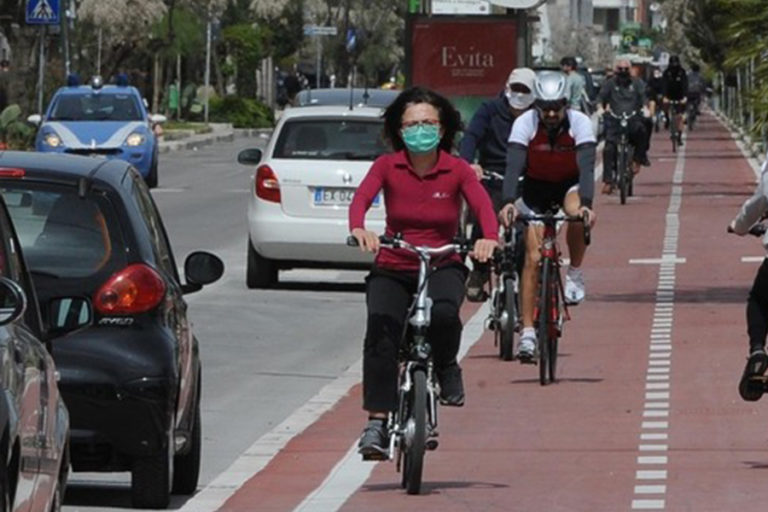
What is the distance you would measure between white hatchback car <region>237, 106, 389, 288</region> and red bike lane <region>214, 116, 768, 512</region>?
1.74 meters

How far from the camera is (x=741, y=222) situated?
40.7ft

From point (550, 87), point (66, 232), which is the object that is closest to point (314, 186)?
point (550, 87)

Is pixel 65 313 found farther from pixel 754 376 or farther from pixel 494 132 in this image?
pixel 494 132

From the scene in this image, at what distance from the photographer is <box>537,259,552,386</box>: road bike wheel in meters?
15.0

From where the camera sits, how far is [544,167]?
51.6 feet

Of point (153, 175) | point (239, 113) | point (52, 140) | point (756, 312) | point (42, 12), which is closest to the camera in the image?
point (756, 312)

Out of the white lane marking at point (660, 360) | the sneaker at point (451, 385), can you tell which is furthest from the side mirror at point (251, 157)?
the sneaker at point (451, 385)

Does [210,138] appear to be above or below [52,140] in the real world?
below

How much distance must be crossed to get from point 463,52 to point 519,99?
14.8 metres

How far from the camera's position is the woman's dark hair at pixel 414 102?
11.2 m

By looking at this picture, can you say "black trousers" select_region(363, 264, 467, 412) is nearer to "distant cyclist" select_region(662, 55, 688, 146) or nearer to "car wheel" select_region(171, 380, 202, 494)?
"car wheel" select_region(171, 380, 202, 494)

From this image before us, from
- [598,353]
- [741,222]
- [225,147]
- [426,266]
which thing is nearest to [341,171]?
[598,353]

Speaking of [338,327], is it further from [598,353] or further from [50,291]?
[50,291]

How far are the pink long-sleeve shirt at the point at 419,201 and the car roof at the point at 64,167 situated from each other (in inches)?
40.3
